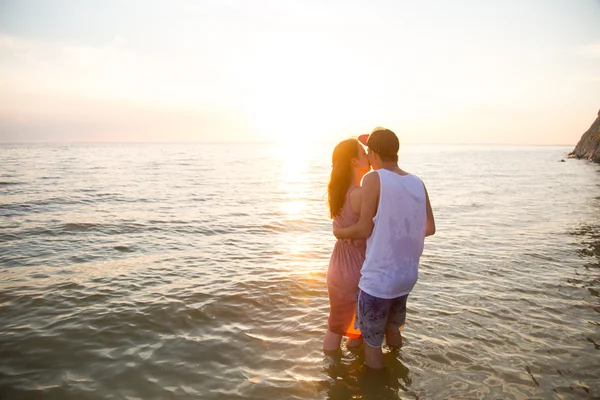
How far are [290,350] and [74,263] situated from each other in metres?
7.00

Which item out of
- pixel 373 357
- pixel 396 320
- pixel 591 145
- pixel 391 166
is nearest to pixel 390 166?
pixel 391 166

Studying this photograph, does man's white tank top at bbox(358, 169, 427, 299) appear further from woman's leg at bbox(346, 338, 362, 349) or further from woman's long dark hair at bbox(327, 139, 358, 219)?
woman's leg at bbox(346, 338, 362, 349)

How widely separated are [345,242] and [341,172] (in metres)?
0.92

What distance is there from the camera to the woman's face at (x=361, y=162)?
4344 millimetres

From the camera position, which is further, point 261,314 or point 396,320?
point 261,314

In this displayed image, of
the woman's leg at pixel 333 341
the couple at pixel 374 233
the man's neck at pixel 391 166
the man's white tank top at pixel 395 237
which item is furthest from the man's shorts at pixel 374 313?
the man's neck at pixel 391 166

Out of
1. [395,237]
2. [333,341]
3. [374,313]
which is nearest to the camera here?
[395,237]

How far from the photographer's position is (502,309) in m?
6.84

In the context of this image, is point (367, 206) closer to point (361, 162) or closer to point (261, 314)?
point (361, 162)

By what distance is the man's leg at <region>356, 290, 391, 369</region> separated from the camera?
413 cm

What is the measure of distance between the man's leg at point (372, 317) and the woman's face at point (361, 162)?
1.43 m

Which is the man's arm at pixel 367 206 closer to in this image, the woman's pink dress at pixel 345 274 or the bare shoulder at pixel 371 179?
the bare shoulder at pixel 371 179

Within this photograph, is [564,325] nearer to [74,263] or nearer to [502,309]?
[502,309]

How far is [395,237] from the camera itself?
3881 millimetres
